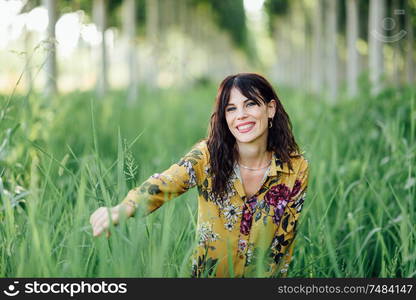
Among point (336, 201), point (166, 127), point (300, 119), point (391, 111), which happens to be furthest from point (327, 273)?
point (166, 127)

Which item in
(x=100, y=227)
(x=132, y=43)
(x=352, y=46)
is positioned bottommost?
(x=100, y=227)

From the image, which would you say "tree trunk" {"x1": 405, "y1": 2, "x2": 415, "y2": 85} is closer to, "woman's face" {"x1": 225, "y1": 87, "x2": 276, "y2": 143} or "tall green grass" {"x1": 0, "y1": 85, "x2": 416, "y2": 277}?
"tall green grass" {"x1": 0, "y1": 85, "x2": 416, "y2": 277}

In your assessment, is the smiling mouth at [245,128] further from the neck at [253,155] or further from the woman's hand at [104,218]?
the woman's hand at [104,218]

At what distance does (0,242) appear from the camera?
171 centimetres

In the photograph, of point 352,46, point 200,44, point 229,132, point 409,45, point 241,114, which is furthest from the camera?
point 200,44

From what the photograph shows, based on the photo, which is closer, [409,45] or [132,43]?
[132,43]

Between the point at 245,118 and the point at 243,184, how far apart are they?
0.22 meters

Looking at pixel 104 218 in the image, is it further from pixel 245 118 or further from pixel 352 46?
pixel 352 46

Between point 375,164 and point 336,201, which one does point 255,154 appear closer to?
point 336,201

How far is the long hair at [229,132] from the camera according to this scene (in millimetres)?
1758

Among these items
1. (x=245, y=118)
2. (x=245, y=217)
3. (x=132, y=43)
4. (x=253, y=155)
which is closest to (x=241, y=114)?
(x=245, y=118)

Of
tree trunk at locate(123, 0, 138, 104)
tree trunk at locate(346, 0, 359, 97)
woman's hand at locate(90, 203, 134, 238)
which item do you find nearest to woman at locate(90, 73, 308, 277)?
woman's hand at locate(90, 203, 134, 238)

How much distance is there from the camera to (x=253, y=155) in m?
1.81

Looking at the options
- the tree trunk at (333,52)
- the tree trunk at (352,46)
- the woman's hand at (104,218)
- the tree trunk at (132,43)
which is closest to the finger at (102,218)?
the woman's hand at (104,218)
